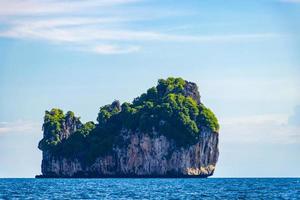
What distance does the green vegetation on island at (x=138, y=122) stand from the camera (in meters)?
154

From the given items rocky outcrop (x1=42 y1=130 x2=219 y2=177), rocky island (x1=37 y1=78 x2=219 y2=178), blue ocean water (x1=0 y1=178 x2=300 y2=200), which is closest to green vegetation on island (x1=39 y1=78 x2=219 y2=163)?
rocky island (x1=37 y1=78 x2=219 y2=178)

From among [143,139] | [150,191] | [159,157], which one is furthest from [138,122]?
[150,191]

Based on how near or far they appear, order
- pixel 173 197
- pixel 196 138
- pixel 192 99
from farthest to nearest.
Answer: pixel 192 99 < pixel 196 138 < pixel 173 197

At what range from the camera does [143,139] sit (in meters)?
156

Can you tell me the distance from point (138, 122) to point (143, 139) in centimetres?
351

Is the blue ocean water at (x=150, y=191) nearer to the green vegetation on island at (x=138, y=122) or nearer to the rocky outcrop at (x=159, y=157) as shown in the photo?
the green vegetation on island at (x=138, y=122)

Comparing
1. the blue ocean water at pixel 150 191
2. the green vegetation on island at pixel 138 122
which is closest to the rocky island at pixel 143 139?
the green vegetation on island at pixel 138 122

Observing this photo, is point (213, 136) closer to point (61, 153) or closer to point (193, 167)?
point (193, 167)

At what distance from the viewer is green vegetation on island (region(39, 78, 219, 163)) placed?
507 feet

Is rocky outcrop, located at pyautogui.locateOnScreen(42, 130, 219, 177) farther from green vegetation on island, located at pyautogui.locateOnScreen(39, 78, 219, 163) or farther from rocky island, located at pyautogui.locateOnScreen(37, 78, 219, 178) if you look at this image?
green vegetation on island, located at pyautogui.locateOnScreen(39, 78, 219, 163)

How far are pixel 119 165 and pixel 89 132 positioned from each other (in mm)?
10389

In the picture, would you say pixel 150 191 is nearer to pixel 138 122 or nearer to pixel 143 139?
pixel 143 139

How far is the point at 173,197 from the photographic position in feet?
247

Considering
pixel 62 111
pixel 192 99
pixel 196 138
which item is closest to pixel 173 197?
pixel 196 138
